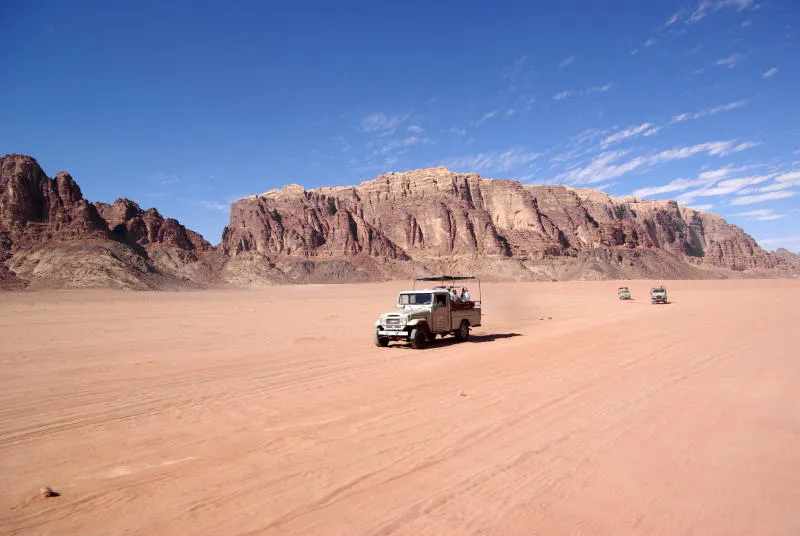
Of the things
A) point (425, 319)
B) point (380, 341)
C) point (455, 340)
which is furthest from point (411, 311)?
point (455, 340)

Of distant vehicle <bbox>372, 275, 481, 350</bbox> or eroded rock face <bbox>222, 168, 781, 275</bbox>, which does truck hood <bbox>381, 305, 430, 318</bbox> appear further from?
eroded rock face <bbox>222, 168, 781, 275</bbox>

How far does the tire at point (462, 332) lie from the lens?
18.2 m

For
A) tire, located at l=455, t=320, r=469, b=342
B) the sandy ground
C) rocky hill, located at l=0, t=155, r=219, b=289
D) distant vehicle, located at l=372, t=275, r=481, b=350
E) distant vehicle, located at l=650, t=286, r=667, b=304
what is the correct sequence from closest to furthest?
the sandy ground
distant vehicle, located at l=372, t=275, r=481, b=350
tire, located at l=455, t=320, r=469, b=342
distant vehicle, located at l=650, t=286, r=667, b=304
rocky hill, located at l=0, t=155, r=219, b=289

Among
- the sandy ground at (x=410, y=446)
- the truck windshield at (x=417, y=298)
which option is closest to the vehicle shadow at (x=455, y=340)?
the truck windshield at (x=417, y=298)

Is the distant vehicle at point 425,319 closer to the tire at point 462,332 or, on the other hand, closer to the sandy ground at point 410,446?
the tire at point 462,332

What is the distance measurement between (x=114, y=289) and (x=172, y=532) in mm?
74358

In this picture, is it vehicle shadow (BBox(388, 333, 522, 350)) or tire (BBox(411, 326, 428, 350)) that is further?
vehicle shadow (BBox(388, 333, 522, 350))

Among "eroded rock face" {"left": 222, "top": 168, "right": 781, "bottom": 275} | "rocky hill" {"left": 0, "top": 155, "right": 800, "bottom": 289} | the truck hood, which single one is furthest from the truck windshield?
"eroded rock face" {"left": 222, "top": 168, "right": 781, "bottom": 275}

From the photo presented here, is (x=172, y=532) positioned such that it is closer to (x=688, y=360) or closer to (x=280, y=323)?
(x=688, y=360)

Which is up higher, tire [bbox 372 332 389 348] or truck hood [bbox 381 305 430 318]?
truck hood [bbox 381 305 430 318]

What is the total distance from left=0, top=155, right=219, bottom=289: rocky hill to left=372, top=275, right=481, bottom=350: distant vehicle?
65.3 metres

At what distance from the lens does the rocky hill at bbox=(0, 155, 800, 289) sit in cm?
8112

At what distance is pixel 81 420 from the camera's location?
740cm

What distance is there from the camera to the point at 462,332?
1839 cm
